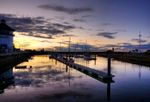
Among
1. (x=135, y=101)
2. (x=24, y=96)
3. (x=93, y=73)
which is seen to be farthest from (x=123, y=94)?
(x=93, y=73)

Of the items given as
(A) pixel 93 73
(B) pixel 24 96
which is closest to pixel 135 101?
(B) pixel 24 96

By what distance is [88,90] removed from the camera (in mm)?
27672

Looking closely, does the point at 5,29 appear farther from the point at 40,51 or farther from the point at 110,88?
the point at 40,51

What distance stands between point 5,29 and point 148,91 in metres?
59.6

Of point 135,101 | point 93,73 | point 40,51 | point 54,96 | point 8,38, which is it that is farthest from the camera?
point 40,51

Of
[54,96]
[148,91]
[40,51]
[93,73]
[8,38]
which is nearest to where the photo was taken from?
[54,96]

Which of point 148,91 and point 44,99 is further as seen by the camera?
point 148,91

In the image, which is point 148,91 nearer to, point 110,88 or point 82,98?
point 110,88

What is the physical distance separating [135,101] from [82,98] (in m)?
4.59

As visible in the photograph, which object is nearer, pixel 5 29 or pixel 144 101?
pixel 144 101

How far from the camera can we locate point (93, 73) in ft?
133

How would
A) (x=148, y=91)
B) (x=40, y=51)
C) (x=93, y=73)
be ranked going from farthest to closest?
1. (x=40, y=51)
2. (x=93, y=73)
3. (x=148, y=91)

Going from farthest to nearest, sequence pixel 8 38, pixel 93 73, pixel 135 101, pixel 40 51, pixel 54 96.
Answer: pixel 40 51
pixel 8 38
pixel 93 73
pixel 54 96
pixel 135 101

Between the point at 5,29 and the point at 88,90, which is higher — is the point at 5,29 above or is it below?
above
